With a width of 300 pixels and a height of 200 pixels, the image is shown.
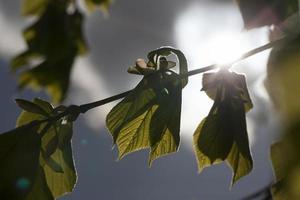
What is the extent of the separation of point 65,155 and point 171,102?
0.22m

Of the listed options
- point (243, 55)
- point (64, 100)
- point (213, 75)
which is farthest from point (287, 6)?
point (64, 100)

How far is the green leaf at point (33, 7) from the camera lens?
1.65 feet

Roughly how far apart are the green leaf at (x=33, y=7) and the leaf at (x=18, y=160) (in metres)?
→ 0.37

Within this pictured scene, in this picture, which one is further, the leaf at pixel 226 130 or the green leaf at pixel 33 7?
the leaf at pixel 226 130

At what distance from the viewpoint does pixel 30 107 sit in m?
0.97

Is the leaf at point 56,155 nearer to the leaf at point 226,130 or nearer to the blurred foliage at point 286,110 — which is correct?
the leaf at point 226,130

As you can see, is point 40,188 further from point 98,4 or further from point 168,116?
point 98,4

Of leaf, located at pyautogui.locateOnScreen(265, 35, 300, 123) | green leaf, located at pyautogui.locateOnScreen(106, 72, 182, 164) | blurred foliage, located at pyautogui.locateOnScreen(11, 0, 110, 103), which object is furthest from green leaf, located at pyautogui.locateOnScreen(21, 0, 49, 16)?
green leaf, located at pyautogui.locateOnScreen(106, 72, 182, 164)

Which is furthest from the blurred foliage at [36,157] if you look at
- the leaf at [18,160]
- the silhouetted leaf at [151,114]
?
the silhouetted leaf at [151,114]

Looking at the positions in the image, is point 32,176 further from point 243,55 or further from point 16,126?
point 243,55

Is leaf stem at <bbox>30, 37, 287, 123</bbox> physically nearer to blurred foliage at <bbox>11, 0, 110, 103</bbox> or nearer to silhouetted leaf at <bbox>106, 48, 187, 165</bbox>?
silhouetted leaf at <bbox>106, 48, 187, 165</bbox>

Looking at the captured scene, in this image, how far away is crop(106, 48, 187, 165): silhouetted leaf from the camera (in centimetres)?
97

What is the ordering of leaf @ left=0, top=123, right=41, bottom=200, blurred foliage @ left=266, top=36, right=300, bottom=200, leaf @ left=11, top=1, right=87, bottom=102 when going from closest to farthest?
leaf @ left=11, top=1, right=87, bottom=102, blurred foliage @ left=266, top=36, right=300, bottom=200, leaf @ left=0, top=123, right=41, bottom=200

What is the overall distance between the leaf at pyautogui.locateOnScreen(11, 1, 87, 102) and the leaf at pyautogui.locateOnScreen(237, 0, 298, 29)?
35cm
